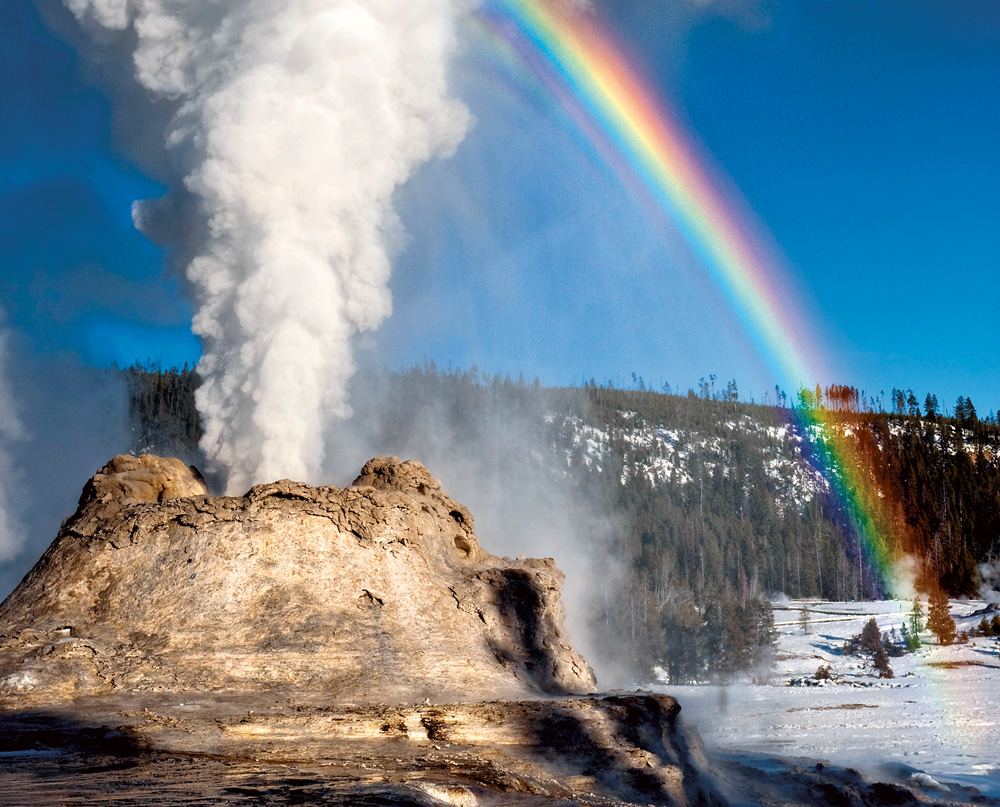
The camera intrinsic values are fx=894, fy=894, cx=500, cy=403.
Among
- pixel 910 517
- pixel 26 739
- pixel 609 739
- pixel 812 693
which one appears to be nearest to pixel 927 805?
pixel 609 739

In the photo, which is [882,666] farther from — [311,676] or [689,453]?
[689,453]

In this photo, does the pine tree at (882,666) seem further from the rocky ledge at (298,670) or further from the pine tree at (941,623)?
the rocky ledge at (298,670)

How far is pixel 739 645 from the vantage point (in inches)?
2203

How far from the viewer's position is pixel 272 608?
59.4 ft

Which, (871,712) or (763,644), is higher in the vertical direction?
(763,644)

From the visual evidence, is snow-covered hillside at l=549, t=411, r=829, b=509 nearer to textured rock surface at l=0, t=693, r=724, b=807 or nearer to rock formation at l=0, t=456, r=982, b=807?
rock formation at l=0, t=456, r=982, b=807

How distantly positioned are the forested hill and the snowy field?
1401 centimetres

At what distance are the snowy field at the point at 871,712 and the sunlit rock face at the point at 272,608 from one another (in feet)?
31.0

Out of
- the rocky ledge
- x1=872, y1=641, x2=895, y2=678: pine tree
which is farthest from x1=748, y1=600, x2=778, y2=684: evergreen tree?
the rocky ledge

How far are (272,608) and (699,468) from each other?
15308 centimetres

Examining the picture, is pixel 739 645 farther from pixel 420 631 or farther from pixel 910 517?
pixel 910 517

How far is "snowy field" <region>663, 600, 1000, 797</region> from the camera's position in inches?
989

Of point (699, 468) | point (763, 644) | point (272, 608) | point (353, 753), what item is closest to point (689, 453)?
point (699, 468)

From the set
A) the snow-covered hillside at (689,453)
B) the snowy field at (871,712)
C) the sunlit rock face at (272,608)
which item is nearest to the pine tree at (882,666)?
the snowy field at (871,712)
